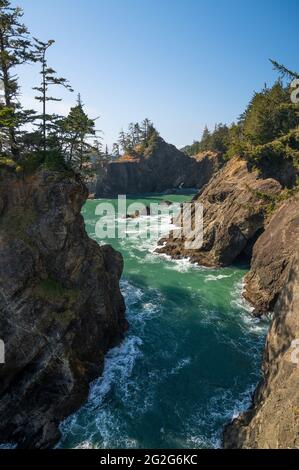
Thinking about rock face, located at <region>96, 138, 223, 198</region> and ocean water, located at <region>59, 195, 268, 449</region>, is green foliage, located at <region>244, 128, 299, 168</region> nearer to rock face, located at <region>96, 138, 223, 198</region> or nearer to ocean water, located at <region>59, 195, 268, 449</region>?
ocean water, located at <region>59, 195, 268, 449</region>

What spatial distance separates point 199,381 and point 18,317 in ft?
47.1

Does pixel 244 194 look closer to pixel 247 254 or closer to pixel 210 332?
pixel 247 254

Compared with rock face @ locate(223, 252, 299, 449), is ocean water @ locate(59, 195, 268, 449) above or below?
below

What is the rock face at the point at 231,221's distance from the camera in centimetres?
4525

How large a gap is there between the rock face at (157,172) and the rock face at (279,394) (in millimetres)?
98255

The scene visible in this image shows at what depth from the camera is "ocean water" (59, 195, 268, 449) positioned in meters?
20.9

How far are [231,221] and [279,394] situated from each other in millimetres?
32290

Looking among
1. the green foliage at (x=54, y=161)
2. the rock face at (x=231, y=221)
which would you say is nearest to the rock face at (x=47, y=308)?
the green foliage at (x=54, y=161)

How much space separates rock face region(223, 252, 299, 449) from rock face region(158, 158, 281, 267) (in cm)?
2259

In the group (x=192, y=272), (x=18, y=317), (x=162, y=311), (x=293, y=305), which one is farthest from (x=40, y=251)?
(x=192, y=272)

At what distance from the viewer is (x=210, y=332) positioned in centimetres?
3141

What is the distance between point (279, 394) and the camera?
1678cm

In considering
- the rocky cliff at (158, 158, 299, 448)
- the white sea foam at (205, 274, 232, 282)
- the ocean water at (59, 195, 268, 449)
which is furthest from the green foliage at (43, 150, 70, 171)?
the white sea foam at (205, 274, 232, 282)

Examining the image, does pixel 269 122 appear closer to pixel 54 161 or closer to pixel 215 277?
pixel 215 277
